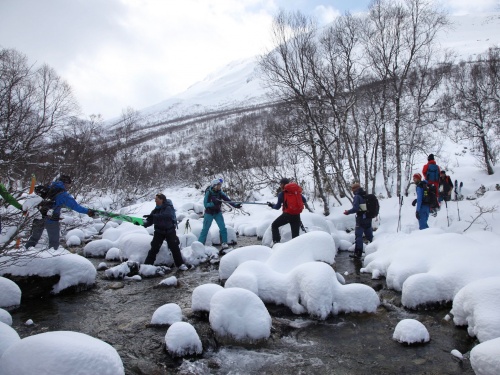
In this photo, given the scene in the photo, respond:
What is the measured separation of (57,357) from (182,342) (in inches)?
58.3

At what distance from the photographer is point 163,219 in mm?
7219

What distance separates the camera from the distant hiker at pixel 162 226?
722 centimetres

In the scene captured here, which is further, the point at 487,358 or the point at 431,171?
the point at 431,171

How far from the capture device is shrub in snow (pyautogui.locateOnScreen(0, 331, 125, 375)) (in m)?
2.62

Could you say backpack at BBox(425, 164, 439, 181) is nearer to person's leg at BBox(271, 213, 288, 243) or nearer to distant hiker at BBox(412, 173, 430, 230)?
distant hiker at BBox(412, 173, 430, 230)

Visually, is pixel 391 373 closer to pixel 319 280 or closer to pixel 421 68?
pixel 319 280

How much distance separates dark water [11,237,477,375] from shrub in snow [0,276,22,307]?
19 centimetres

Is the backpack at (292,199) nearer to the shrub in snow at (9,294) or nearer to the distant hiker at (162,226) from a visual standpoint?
the distant hiker at (162,226)

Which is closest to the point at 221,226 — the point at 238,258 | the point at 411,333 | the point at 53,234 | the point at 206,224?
the point at 206,224

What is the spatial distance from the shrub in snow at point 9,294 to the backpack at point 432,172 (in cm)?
1030

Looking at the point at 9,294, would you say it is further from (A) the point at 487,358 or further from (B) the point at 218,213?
(A) the point at 487,358

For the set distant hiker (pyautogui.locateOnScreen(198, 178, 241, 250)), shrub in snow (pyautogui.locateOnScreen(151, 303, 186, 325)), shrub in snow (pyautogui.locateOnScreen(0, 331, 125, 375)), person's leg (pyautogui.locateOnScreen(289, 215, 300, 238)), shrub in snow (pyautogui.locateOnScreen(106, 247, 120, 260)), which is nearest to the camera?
shrub in snow (pyautogui.locateOnScreen(0, 331, 125, 375))

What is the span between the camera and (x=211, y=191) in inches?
344

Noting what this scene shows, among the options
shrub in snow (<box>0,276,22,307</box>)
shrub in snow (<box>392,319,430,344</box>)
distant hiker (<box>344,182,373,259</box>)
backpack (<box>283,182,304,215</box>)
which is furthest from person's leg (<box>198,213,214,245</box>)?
shrub in snow (<box>392,319,430,344</box>)
